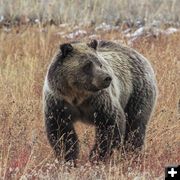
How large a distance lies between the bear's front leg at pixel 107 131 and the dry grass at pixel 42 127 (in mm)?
108

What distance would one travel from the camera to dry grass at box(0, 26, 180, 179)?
5.43 m

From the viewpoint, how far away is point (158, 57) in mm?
9508

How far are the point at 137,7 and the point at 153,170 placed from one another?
10.4 meters

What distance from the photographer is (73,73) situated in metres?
5.70

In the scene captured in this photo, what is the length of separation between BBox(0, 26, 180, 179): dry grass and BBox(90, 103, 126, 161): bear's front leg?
0.11 m

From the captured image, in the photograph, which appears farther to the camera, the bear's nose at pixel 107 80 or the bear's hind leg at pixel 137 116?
the bear's hind leg at pixel 137 116

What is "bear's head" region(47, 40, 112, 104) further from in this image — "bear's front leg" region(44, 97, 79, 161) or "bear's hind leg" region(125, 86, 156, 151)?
"bear's hind leg" region(125, 86, 156, 151)

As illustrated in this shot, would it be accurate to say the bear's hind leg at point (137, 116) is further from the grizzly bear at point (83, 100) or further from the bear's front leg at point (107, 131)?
the bear's front leg at point (107, 131)

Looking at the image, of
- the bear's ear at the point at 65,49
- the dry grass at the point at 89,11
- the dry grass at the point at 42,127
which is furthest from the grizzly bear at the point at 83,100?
the dry grass at the point at 89,11

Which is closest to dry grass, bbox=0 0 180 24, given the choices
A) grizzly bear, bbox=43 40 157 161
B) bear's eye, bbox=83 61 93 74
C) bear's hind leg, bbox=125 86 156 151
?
bear's hind leg, bbox=125 86 156 151

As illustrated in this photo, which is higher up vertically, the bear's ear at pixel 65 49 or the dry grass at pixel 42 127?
the bear's ear at pixel 65 49

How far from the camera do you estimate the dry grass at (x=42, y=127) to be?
5434 mm

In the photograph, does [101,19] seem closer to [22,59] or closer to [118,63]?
[22,59]

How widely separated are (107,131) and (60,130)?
0.42 meters
